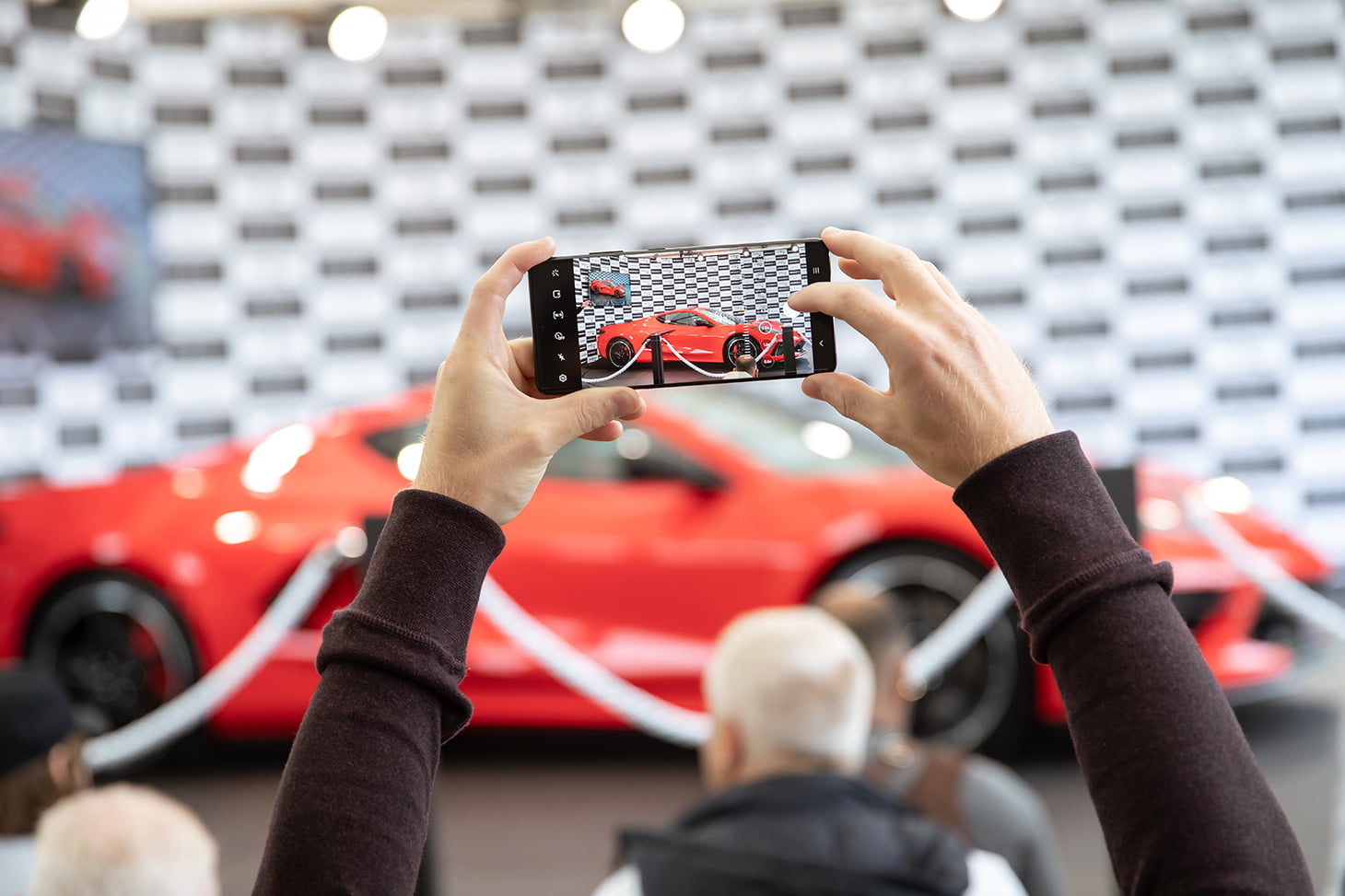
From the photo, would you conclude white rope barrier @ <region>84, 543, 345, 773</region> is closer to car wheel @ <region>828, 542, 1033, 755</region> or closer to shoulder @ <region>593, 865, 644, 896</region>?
car wheel @ <region>828, 542, 1033, 755</region>

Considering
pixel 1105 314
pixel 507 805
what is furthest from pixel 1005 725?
pixel 1105 314

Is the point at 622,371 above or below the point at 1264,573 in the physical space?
below

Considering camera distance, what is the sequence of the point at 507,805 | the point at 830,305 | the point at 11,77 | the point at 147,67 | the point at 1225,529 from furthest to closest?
the point at 147,67
the point at 11,77
the point at 507,805
the point at 1225,529
the point at 830,305

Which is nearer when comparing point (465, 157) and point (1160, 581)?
point (1160, 581)

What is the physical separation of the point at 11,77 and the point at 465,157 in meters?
1.82

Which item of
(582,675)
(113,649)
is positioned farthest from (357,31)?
(582,675)

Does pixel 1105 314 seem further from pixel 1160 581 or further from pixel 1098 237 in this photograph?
pixel 1160 581

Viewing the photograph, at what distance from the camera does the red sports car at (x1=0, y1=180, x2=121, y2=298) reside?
459cm

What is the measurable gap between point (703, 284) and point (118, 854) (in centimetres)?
64

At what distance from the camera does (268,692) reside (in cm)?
311

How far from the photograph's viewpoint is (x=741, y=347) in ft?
2.87

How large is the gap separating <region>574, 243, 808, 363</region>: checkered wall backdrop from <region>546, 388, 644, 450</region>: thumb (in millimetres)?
154

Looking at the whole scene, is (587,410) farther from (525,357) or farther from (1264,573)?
(1264,573)

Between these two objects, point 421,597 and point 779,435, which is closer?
point 421,597
